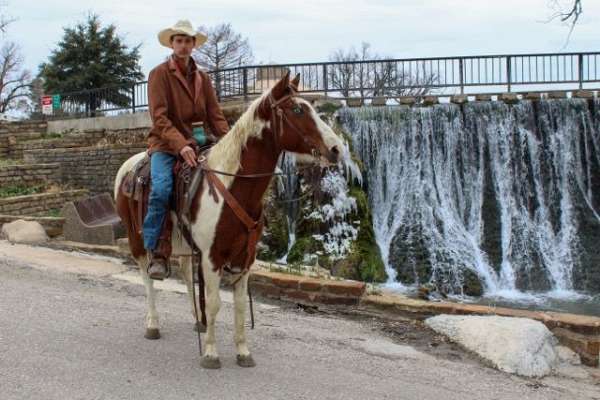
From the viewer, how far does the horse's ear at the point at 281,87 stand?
179 inches

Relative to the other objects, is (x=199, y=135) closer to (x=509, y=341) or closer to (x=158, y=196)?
(x=158, y=196)

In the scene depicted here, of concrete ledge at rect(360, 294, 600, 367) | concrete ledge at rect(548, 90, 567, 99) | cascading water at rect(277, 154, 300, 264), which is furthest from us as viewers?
concrete ledge at rect(548, 90, 567, 99)

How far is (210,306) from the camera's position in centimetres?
482

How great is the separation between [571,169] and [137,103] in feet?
43.5

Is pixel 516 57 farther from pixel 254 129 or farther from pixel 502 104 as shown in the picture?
pixel 254 129

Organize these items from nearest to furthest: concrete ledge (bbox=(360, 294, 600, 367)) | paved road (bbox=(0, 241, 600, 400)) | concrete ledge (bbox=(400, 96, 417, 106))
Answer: paved road (bbox=(0, 241, 600, 400)) < concrete ledge (bbox=(360, 294, 600, 367)) < concrete ledge (bbox=(400, 96, 417, 106))

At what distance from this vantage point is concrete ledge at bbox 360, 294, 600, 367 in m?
5.96

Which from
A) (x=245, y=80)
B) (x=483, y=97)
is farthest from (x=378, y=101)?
(x=245, y=80)

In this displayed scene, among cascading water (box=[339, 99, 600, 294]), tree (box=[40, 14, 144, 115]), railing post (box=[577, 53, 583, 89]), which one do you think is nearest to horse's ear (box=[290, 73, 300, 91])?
cascading water (box=[339, 99, 600, 294])

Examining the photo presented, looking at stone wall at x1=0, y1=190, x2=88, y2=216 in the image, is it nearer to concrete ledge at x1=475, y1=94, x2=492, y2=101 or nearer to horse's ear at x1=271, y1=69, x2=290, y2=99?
concrete ledge at x1=475, y1=94, x2=492, y2=101

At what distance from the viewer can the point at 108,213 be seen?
1226 cm

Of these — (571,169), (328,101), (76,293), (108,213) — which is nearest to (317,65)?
(328,101)

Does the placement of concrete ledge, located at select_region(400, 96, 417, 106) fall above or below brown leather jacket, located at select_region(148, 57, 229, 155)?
above

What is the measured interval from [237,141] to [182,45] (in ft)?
3.24
